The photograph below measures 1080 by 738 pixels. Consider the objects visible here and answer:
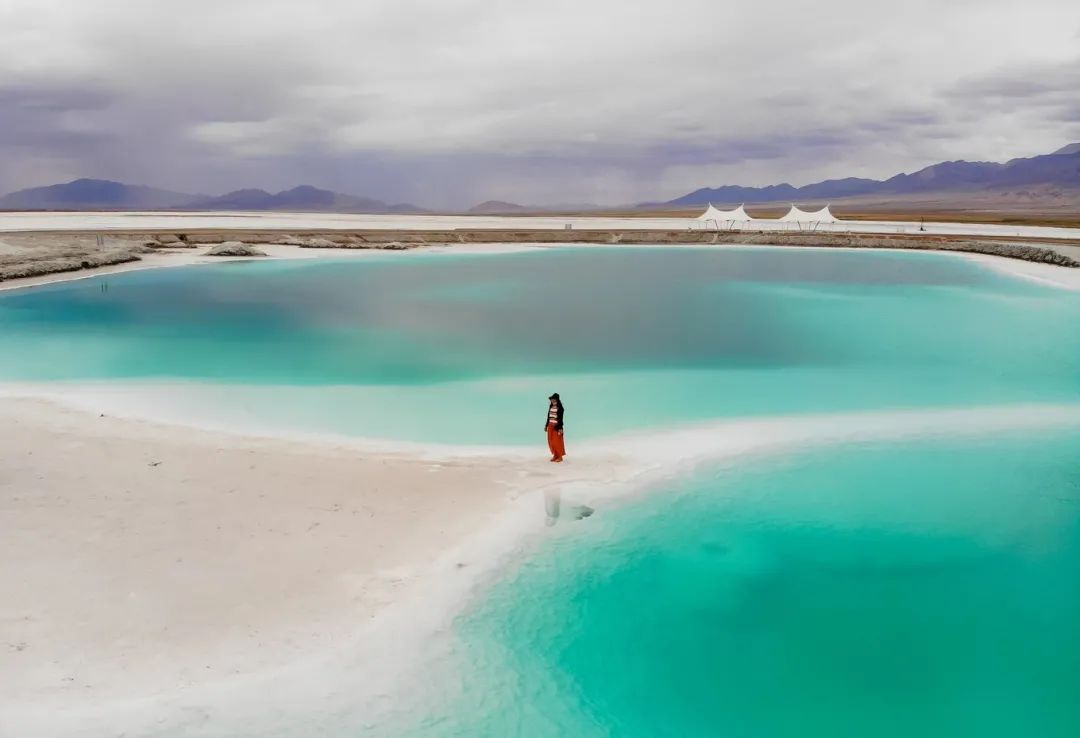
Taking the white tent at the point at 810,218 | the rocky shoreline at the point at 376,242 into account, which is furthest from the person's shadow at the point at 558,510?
the white tent at the point at 810,218

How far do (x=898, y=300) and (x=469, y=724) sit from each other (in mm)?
33428

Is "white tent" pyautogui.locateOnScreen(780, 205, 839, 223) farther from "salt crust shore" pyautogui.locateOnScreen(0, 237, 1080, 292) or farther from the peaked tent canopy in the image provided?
"salt crust shore" pyautogui.locateOnScreen(0, 237, 1080, 292)

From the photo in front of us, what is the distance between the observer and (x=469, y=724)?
251 inches

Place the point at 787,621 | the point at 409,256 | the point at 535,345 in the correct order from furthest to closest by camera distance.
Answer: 1. the point at 409,256
2. the point at 535,345
3. the point at 787,621

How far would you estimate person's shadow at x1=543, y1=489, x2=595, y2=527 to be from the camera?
10.1m

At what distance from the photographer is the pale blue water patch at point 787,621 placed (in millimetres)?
6617

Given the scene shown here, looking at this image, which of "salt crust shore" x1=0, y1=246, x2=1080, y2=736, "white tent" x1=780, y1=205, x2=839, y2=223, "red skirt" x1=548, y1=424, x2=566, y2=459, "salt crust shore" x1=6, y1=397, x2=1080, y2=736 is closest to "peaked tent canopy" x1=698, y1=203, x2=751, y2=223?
"white tent" x1=780, y1=205, x2=839, y2=223

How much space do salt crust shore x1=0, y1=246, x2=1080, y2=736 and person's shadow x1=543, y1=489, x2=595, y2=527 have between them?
0.30 feet

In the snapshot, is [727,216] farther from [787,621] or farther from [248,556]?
[248,556]

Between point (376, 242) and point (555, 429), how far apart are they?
53.3 meters

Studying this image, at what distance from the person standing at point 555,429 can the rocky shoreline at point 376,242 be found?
1442 inches

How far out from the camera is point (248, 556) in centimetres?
875

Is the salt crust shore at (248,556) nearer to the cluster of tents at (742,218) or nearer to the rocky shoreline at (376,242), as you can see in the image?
the rocky shoreline at (376,242)

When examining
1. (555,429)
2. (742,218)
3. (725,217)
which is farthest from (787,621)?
(742,218)
